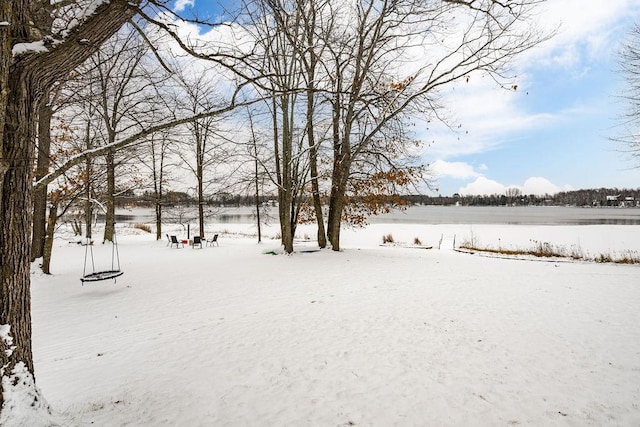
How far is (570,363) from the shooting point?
4004mm

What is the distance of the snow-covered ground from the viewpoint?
10.4ft

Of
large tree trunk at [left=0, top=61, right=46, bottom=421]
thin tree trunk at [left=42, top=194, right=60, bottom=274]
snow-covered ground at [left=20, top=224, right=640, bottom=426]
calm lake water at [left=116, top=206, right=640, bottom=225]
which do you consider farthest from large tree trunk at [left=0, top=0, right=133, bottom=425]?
calm lake water at [left=116, top=206, right=640, bottom=225]

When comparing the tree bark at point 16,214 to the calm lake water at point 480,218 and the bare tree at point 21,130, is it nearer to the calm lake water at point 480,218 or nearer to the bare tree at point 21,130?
the bare tree at point 21,130

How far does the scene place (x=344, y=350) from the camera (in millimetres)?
4422

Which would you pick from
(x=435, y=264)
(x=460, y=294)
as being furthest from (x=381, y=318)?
(x=435, y=264)

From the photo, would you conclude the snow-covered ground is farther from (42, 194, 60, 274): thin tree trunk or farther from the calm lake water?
the calm lake water

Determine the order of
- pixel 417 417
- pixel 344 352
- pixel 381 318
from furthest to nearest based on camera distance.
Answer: pixel 381 318 → pixel 344 352 → pixel 417 417

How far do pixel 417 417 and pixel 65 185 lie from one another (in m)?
10.0

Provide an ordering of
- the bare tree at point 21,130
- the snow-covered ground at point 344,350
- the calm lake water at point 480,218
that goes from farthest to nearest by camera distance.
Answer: the calm lake water at point 480,218, the snow-covered ground at point 344,350, the bare tree at point 21,130

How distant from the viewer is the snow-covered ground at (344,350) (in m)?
3.17

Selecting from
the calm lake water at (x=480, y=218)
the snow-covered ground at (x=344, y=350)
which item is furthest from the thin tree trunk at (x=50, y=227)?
the calm lake water at (x=480, y=218)

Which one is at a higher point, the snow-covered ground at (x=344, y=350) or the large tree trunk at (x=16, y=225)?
the large tree trunk at (x=16, y=225)

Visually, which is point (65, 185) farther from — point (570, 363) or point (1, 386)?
point (570, 363)

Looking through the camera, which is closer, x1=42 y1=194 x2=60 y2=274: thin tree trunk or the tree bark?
the tree bark
